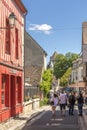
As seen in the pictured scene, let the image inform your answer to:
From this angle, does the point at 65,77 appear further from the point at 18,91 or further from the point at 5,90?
the point at 5,90

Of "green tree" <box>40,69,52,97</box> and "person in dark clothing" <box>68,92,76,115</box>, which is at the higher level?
"green tree" <box>40,69,52,97</box>

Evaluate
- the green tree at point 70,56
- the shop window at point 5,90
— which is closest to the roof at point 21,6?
the shop window at point 5,90

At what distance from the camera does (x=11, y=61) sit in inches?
1073

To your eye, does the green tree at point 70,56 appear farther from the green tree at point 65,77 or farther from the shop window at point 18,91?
the shop window at point 18,91

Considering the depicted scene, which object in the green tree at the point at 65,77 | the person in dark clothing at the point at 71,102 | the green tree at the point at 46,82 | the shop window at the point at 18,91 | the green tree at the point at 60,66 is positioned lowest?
the person in dark clothing at the point at 71,102

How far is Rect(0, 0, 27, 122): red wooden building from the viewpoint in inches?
970

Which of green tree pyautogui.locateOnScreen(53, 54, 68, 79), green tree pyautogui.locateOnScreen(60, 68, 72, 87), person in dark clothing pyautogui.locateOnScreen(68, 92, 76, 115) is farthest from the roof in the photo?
green tree pyautogui.locateOnScreen(53, 54, 68, 79)

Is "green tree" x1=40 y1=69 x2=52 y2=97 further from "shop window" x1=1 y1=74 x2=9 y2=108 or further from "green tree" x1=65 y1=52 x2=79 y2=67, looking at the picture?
"green tree" x1=65 y1=52 x2=79 y2=67

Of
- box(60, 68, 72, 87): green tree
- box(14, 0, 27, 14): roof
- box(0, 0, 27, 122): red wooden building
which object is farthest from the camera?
box(60, 68, 72, 87): green tree

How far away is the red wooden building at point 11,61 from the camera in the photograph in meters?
24.6

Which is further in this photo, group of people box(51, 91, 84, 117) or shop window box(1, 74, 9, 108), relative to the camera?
group of people box(51, 91, 84, 117)

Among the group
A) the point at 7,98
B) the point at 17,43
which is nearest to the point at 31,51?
the point at 17,43

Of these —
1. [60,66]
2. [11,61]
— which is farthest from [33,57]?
[60,66]

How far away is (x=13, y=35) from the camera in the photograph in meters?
28.2
